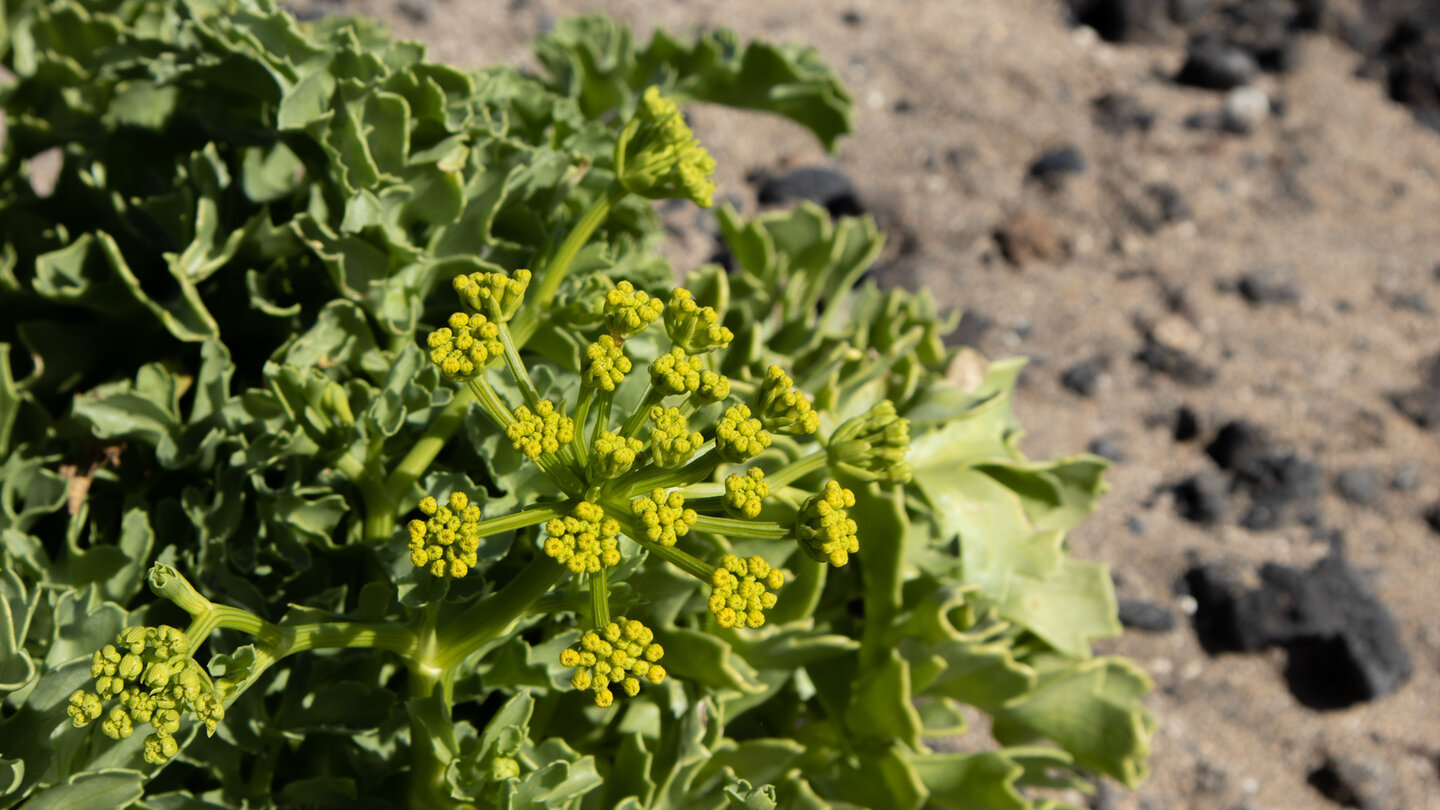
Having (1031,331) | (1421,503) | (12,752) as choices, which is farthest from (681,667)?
(1421,503)

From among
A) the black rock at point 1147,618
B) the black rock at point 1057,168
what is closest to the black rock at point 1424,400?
the black rock at point 1147,618

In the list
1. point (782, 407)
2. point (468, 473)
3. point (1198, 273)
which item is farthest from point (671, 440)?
point (1198, 273)

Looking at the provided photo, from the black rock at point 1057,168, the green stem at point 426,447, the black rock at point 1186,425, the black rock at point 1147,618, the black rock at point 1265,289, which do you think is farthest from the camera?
the black rock at point 1057,168

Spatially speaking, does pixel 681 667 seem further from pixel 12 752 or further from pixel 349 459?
pixel 12 752

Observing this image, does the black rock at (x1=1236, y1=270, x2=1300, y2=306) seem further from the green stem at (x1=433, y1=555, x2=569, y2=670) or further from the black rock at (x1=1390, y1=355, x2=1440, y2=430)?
the green stem at (x1=433, y1=555, x2=569, y2=670)

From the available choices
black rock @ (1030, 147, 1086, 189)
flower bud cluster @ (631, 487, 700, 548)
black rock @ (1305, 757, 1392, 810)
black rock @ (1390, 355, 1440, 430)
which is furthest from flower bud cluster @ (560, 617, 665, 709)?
black rock @ (1030, 147, 1086, 189)

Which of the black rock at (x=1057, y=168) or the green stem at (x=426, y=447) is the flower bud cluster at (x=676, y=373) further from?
the black rock at (x=1057, y=168)
